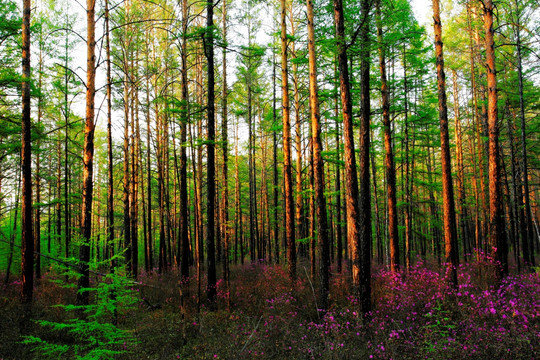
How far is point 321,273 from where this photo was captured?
24.1 feet

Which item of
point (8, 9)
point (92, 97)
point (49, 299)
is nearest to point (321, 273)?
point (92, 97)

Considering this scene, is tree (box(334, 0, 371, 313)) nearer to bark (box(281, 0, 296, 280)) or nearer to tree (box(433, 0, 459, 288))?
bark (box(281, 0, 296, 280))

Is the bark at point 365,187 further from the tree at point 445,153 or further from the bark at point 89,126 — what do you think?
the bark at point 89,126

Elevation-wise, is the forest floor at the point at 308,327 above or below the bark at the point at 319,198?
below

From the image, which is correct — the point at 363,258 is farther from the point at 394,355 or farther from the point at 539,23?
the point at 539,23

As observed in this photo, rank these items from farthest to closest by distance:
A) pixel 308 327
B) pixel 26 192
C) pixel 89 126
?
pixel 26 192, pixel 308 327, pixel 89 126

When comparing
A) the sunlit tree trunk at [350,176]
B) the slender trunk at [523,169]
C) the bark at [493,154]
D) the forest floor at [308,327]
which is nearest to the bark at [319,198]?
the forest floor at [308,327]

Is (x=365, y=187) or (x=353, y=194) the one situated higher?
(x=365, y=187)

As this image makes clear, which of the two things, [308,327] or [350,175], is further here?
[350,175]

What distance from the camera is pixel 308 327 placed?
6.46 meters

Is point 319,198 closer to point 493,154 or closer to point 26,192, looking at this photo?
point 493,154

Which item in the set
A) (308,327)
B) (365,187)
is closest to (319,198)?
(365,187)

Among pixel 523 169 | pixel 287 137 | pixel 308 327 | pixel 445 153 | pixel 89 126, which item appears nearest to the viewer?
pixel 89 126

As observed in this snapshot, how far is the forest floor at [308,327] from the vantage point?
4.54 m
